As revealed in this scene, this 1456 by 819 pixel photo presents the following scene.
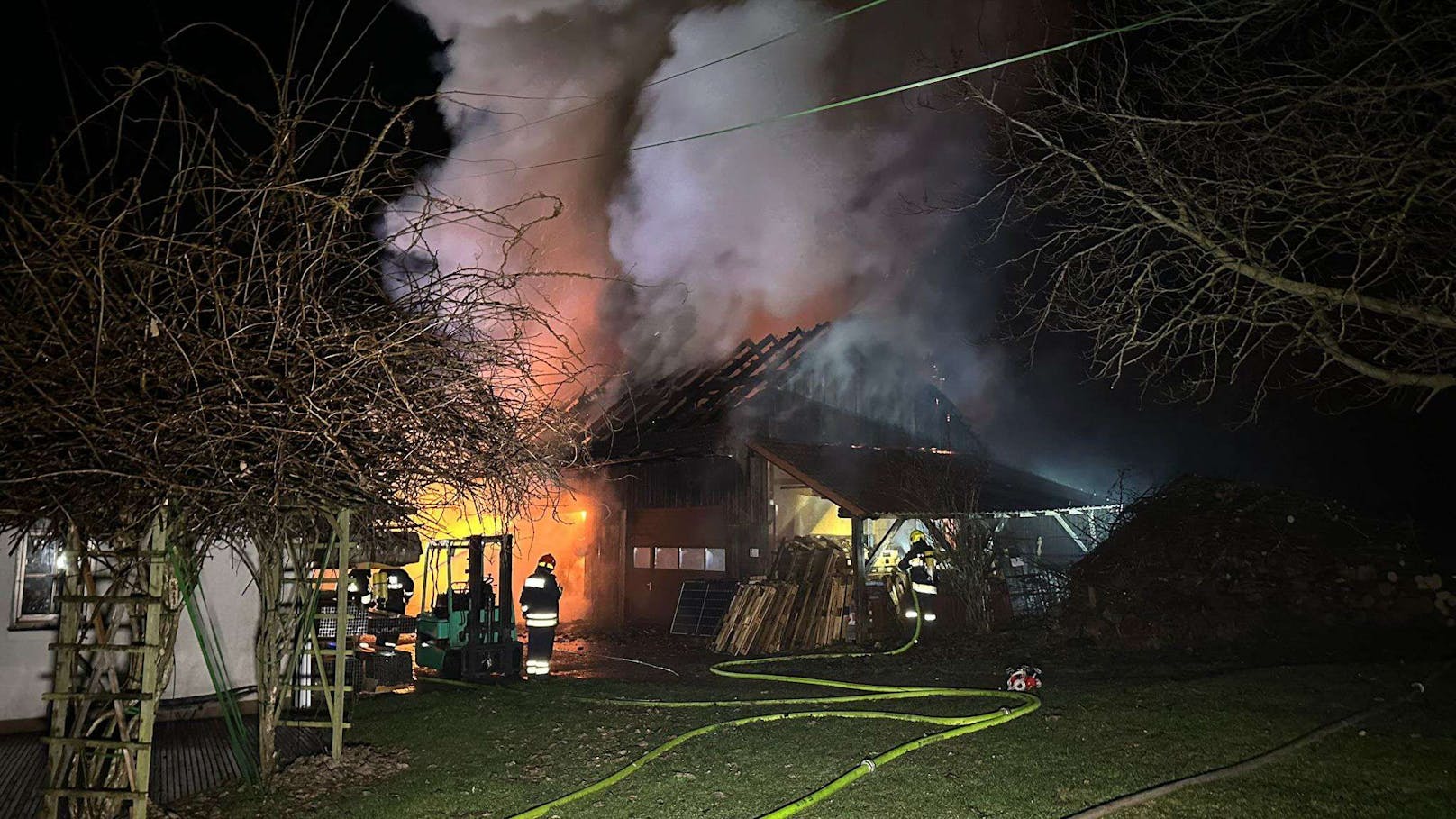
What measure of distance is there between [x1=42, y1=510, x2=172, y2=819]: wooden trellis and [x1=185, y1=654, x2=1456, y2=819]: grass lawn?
1147 mm

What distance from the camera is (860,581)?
1703cm

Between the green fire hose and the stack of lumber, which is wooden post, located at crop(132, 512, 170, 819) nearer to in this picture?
the green fire hose

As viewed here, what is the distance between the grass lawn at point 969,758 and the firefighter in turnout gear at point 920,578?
547cm

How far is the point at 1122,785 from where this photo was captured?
19.7ft

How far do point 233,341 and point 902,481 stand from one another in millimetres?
15778

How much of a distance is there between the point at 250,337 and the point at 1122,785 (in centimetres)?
657

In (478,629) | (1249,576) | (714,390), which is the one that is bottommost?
(478,629)

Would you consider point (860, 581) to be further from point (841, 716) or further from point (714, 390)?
point (841, 716)

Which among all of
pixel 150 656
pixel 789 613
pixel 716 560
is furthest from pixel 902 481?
pixel 150 656

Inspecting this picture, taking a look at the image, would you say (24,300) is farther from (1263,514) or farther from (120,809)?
(1263,514)

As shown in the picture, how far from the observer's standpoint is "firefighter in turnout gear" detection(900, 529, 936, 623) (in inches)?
624

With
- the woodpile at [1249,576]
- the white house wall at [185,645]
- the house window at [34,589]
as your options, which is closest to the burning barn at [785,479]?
the woodpile at [1249,576]

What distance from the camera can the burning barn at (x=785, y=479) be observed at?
59.6 feet

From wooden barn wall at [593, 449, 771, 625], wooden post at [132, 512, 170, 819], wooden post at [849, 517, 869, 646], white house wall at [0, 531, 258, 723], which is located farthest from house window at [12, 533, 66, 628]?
wooden post at [849, 517, 869, 646]
